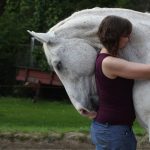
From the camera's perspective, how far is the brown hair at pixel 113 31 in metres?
2.82

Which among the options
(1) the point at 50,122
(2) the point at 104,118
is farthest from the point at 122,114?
(1) the point at 50,122

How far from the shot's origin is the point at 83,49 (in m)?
2.84

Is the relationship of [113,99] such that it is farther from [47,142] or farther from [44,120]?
[44,120]

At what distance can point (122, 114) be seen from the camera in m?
3.09

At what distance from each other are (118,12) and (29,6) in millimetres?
22169

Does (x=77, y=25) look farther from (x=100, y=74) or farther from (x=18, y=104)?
(x=18, y=104)

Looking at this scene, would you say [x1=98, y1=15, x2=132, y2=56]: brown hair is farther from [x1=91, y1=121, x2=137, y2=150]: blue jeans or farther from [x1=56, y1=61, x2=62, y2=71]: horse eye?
[x1=91, y1=121, x2=137, y2=150]: blue jeans

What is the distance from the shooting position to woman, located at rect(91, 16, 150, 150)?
2857mm

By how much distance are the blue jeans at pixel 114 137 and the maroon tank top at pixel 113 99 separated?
0.03 meters

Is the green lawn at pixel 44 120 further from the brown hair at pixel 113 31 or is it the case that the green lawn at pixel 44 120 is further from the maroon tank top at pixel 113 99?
the brown hair at pixel 113 31

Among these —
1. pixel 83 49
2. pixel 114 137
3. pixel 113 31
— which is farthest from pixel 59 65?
pixel 114 137

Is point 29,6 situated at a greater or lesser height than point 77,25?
lesser

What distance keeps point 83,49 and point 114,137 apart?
0.58m

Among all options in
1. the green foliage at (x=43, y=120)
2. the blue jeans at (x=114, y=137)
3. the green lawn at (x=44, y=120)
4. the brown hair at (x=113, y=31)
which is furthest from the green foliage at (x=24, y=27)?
the brown hair at (x=113, y=31)
